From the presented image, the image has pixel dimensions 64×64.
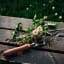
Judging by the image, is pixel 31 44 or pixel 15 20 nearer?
pixel 31 44

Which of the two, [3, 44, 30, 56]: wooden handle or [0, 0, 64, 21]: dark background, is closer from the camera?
[3, 44, 30, 56]: wooden handle

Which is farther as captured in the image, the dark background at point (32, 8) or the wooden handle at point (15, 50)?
the dark background at point (32, 8)

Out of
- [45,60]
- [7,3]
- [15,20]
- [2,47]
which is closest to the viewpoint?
[45,60]

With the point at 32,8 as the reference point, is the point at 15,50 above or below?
below

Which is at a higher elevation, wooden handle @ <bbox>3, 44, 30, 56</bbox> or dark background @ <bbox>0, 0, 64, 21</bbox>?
dark background @ <bbox>0, 0, 64, 21</bbox>

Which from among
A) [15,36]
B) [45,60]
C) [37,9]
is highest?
[37,9]

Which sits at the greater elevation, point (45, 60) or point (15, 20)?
point (15, 20)

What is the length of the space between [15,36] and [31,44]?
185mm

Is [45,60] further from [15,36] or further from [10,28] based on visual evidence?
[10,28]

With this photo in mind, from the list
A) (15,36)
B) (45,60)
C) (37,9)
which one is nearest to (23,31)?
(15,36)

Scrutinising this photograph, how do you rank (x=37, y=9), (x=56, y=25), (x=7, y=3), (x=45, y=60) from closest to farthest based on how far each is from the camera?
1. (x=45, y=60)
2. (x=56, y=25)
3. (x=37, y=9)
4. (x=7, y=3)

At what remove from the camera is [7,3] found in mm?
4711

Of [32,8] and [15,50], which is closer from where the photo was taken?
[15,50]

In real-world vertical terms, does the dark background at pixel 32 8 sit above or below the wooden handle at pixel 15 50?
above
